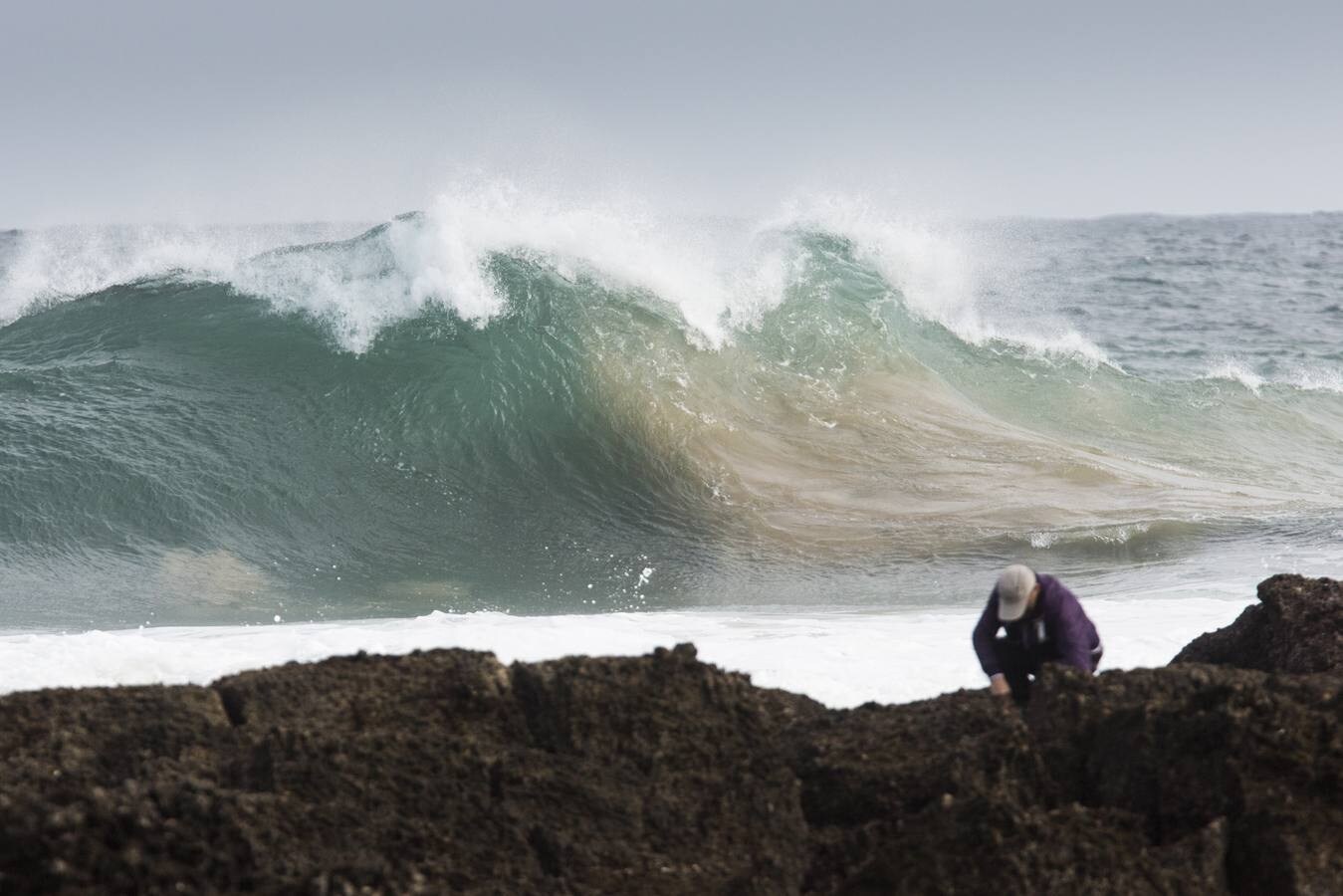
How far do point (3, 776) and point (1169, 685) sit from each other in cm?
311

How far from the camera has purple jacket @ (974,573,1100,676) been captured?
4.25 m

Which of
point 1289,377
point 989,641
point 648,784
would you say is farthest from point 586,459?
point 1289,377

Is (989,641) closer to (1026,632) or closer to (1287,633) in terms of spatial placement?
(1026,632)

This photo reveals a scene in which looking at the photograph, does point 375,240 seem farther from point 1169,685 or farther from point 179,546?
point 1169,685

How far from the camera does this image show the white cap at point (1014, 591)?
4.23 m

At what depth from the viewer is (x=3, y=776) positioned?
3121 millimetres

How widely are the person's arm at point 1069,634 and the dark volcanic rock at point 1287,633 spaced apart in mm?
892

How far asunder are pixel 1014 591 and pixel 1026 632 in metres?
0.18

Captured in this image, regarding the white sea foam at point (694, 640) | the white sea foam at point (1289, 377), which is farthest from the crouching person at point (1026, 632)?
the white sea foam at point (1289, 377)

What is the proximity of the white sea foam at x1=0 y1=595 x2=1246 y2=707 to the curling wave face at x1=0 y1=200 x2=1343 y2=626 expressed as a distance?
99cm

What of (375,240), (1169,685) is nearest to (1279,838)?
(1169,685)

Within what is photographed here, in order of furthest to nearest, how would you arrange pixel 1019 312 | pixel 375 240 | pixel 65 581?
pixel 1019 312 < pixel 375 240 < pixel 65 581

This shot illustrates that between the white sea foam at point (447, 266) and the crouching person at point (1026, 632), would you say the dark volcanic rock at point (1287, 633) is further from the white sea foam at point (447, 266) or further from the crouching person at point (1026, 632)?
the white sea foam at point (447, 266)

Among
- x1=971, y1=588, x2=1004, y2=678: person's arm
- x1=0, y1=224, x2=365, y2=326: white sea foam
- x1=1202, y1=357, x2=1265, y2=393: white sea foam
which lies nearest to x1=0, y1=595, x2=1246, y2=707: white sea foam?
x1=971, y1=588, x2=1004, y2=678: person's arm
